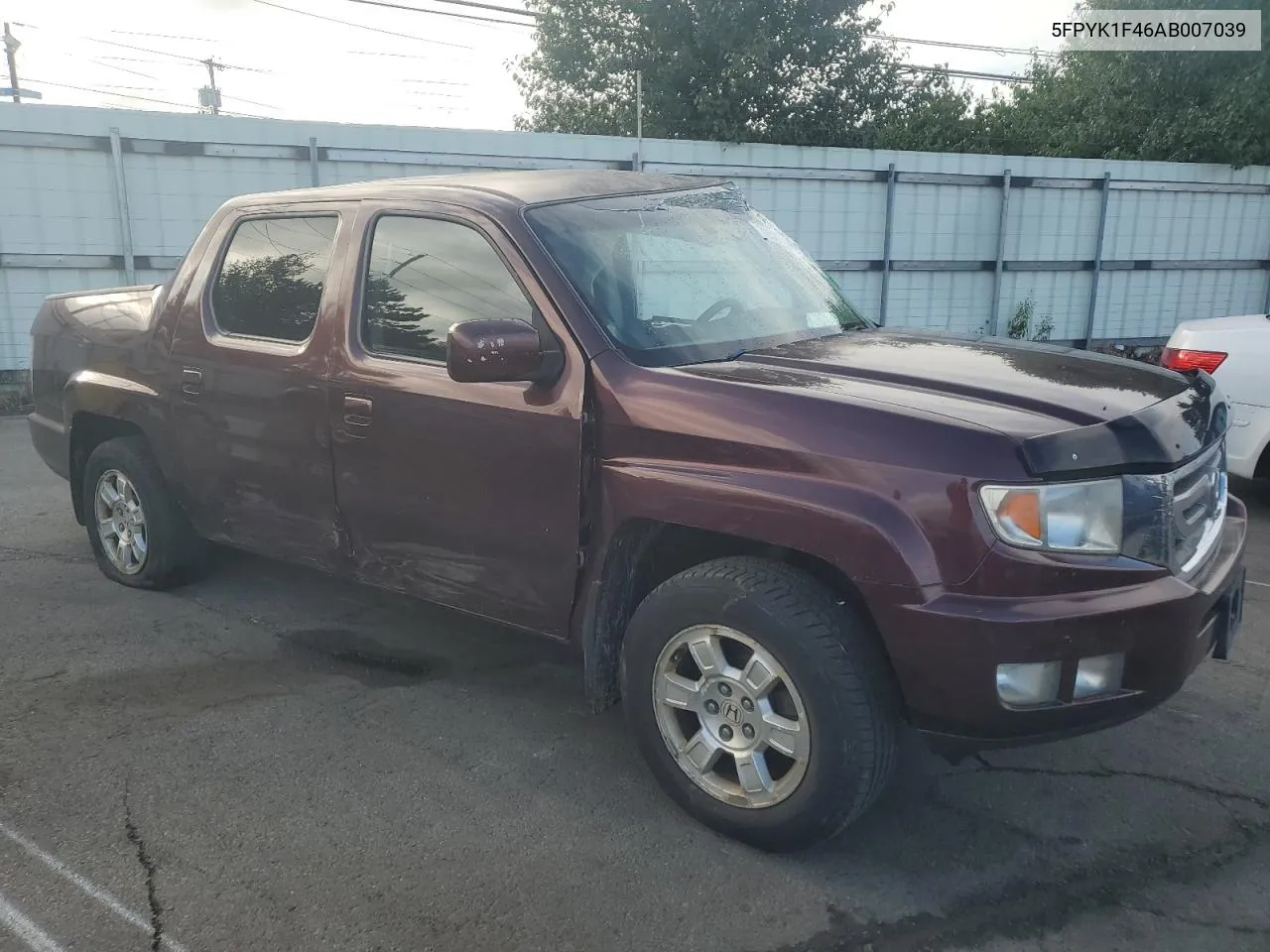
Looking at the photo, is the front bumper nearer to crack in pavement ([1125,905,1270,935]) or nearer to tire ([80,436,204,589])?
crack in pavement ([1125,905,1270,935])

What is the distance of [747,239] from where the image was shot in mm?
4129

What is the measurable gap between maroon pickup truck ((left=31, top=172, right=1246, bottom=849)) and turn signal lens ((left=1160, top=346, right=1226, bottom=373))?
3.42 metres

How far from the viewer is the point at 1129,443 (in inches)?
111

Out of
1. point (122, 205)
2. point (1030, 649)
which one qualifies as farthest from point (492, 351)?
point (122, 205)

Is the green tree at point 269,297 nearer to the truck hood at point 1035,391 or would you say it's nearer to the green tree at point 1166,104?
the truck hood at point 1035,391

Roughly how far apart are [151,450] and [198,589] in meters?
0.76

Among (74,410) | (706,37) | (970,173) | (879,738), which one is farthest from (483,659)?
(706,37)

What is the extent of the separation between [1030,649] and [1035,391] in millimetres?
789

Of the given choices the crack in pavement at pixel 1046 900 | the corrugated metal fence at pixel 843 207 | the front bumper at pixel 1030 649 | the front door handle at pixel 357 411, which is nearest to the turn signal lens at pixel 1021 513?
the front bumper at pixel 1030 649

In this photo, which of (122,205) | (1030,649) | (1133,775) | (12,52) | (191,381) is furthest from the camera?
(12,52)

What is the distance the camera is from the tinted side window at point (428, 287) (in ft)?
11.8

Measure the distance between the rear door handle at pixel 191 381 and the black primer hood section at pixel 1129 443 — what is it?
10.8 feet

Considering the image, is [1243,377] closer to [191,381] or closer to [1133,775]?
[1133,775]

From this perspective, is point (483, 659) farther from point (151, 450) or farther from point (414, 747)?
point (151, 450)
